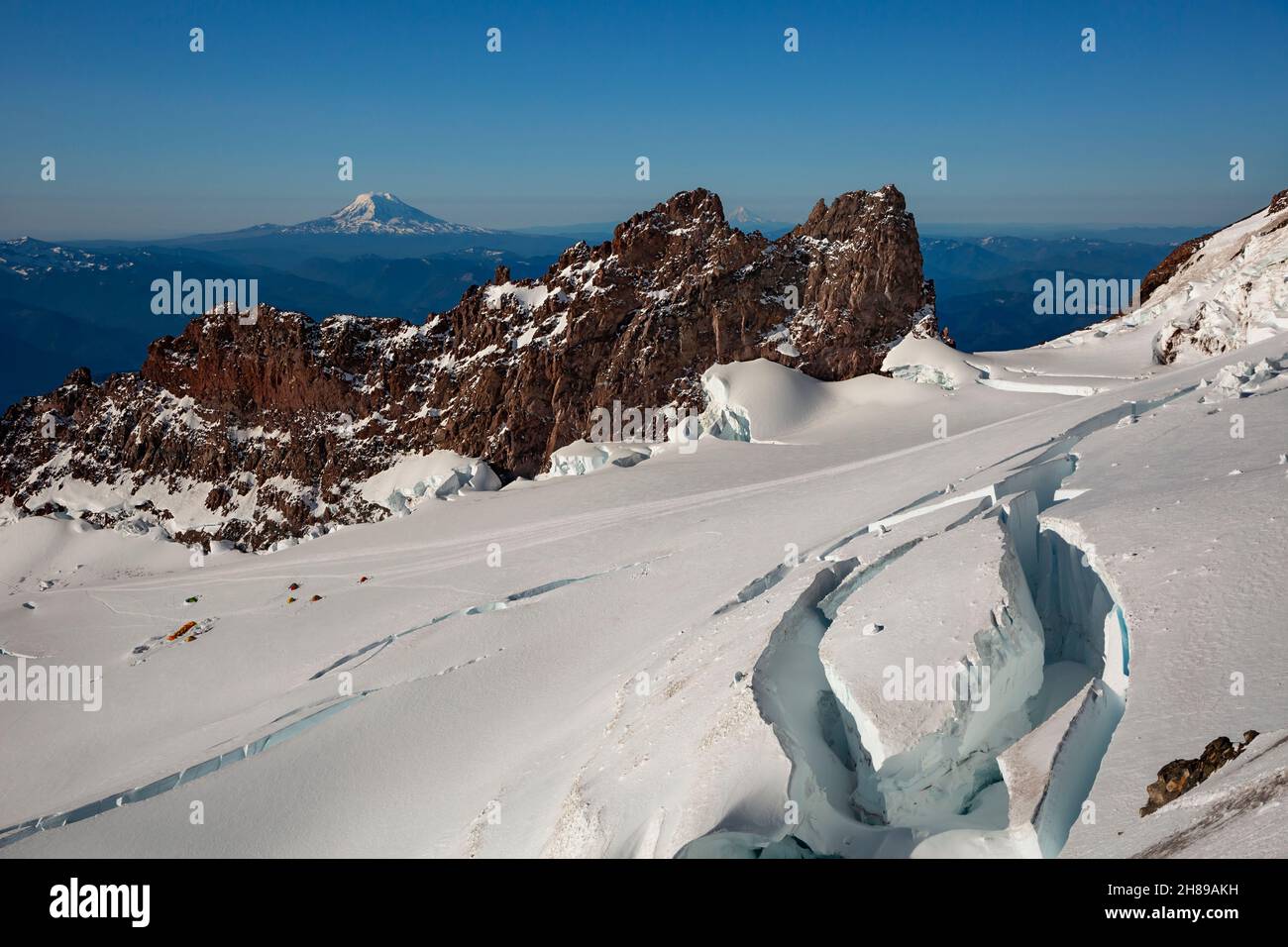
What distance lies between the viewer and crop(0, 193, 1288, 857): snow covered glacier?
10148mm

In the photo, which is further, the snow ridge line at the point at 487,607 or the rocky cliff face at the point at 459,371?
the rocky cliff face at the point at 459,371

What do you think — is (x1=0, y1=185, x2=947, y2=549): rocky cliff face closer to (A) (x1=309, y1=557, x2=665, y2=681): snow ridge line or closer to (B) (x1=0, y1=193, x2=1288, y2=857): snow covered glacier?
(B) (x1=0, y1=193, x2=1288, y2=857): snow covered glacier

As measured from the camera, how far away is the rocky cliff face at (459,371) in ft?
160

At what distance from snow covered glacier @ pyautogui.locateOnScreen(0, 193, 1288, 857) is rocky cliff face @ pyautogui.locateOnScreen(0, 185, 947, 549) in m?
13.5

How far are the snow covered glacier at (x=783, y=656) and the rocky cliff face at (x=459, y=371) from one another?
13456mm

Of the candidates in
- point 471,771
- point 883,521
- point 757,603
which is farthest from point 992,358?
point 471,771

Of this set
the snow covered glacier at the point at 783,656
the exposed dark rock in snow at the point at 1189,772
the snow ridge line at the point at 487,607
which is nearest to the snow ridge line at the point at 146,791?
the snow covered glacier at the point at 783,656

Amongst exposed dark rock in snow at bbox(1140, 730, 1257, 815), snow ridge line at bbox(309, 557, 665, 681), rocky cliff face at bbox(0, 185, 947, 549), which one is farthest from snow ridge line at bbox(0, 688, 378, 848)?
rocky cliff face at bbox(0, 185, 947, 549)

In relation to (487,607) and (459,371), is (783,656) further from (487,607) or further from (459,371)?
(459,371)

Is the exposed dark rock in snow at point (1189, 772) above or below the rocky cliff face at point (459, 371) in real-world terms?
below

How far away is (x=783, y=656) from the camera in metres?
13.5

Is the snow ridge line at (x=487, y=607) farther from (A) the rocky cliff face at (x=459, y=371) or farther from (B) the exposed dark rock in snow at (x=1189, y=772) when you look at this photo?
(A) the rocky cliff face at (x=459, y=371)

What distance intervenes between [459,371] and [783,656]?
155 feet

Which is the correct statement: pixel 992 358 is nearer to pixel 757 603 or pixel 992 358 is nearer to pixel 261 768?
pixel 757 603
